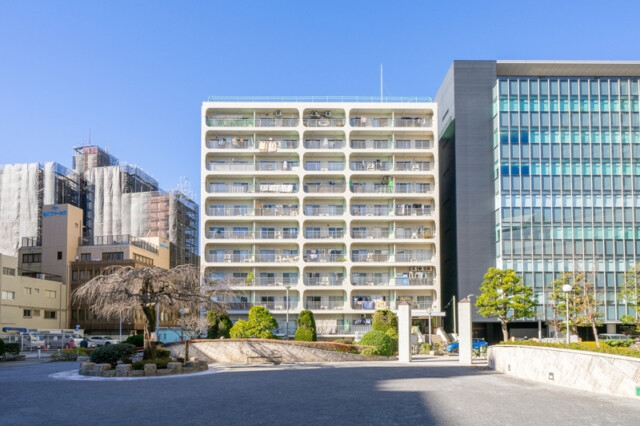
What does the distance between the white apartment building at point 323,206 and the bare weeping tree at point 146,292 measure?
35.2 metres

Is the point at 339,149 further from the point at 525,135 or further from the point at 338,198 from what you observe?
the point at 525,135

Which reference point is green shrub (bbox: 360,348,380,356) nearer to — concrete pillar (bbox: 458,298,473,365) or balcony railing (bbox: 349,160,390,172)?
concrete pillar (bbox: 458,298,473,365)

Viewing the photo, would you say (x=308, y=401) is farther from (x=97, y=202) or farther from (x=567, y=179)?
(x=97, y=202)

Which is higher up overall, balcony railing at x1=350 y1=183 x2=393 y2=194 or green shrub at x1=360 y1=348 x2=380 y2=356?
balcony railing at x1=350 y1=183 x2=393 y2=194

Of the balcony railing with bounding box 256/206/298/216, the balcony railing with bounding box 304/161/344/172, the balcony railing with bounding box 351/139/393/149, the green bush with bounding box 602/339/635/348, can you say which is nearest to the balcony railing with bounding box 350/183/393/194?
the balcony railing with bounding box 304/161/344/172

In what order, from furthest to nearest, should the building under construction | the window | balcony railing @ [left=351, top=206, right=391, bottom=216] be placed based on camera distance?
the building under construction → balcony railing @ [left=351, top=206, right=391, bottom=216] → the window

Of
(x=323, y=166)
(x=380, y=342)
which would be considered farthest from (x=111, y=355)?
(x=323, y=166)

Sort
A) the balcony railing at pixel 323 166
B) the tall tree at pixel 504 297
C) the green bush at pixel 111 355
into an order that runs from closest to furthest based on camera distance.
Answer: the green bush at pixel 111 355
the tall tree at pixel 504 297
the balcony railing at pixel 323 166

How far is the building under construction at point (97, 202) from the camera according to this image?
90.0 m

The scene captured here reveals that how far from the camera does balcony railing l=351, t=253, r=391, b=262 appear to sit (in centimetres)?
7019

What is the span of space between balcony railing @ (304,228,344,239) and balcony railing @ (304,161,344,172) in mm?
7130

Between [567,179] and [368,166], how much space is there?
21778 millimetres

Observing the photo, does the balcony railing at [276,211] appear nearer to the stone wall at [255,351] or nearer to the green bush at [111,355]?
the stone wall at [255,351]

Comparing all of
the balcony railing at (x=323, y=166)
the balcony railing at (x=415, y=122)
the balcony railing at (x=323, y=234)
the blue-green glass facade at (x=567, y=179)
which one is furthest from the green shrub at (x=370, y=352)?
the balcony railing at (x=415, y=122)
